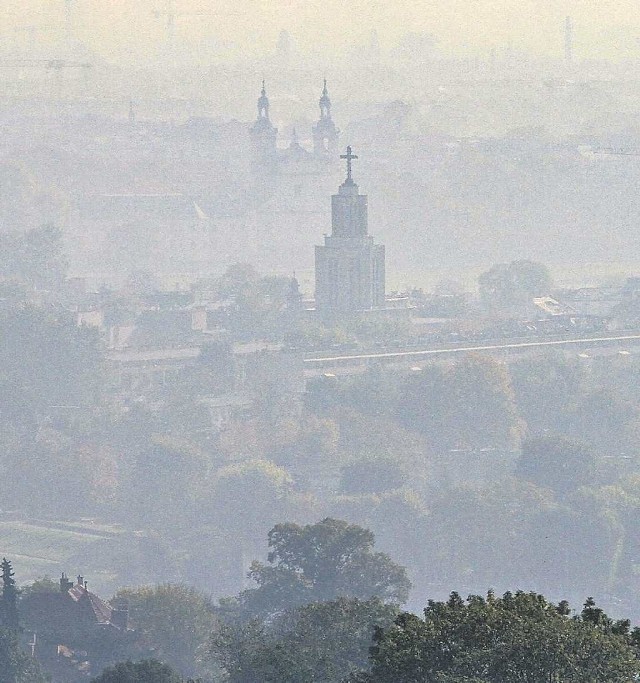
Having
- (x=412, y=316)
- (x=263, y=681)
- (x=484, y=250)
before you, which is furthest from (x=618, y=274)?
(x=263, y=681)

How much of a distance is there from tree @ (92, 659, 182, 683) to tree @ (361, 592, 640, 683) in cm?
959

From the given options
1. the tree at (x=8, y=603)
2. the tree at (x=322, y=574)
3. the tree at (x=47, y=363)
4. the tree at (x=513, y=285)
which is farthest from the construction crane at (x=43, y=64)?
the tree at (x=8, y=603)

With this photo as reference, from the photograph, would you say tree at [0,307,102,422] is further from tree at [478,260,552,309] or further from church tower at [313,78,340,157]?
church tower at [313,78,340,157]

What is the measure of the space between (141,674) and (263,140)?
4875 inches

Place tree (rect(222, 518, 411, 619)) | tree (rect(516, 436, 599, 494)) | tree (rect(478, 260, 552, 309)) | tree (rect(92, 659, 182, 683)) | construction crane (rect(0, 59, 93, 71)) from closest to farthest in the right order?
tree (rect(92, 659, 182, 683))
tree (rect(222, 518, 411, 619))
tree (rect(516, 436, 599, 494))
tree (rect(478, 260, 552, 309))
construction crane (rect(0, 59, 93, 71))

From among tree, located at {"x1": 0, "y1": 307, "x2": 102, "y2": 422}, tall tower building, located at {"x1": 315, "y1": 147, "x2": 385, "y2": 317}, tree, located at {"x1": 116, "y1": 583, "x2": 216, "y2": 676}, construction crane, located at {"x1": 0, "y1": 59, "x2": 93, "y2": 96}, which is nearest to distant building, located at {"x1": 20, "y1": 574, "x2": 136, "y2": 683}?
tree, located at {"x1": 116, "y1": 583, "x2": 216, "y2": 676}

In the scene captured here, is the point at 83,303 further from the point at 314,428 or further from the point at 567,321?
the point at 314,428

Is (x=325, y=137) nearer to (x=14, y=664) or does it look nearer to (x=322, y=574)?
(x=322, y=574)

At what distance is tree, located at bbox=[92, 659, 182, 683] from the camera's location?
111ft

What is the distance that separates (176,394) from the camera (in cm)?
8294

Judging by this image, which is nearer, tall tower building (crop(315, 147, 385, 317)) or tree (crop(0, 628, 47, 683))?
tree (crop(0, 628, 47, 683))

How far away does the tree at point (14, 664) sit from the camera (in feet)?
122

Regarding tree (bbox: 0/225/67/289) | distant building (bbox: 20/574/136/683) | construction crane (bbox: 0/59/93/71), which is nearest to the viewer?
distant building (bbox: 20/574/136/683)

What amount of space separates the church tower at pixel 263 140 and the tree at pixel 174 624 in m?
109
